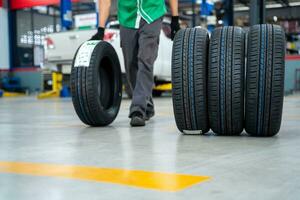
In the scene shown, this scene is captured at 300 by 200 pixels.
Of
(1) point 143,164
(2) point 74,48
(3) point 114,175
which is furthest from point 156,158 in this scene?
(2) point 74,48

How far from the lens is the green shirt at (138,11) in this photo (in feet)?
11.1

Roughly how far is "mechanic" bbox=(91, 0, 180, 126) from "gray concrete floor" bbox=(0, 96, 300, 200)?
224 millimetres

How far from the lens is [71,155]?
1975mm

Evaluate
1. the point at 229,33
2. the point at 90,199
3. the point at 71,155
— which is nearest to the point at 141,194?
the point at 90,199

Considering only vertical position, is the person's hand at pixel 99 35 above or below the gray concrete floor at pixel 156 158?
above

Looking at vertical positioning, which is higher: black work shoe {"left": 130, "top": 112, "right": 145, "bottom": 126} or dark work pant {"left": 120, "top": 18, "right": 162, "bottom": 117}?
dark work pant {"left": 120, "top": 18, "right": 162, "bottom": 117}

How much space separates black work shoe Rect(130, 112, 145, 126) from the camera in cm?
318

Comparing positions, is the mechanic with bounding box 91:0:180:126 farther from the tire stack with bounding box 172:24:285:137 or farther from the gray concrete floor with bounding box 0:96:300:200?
the tire stack with bounding box 172:24:285:137

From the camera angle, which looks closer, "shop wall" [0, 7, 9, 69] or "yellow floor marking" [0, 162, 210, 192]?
"yellow floor marking" [0, 162, 210, 192]

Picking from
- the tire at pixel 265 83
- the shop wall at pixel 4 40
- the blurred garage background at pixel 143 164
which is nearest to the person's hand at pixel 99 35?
the blurred garage background at pixel 143 164

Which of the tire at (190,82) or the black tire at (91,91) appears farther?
the black tire at (91,91)

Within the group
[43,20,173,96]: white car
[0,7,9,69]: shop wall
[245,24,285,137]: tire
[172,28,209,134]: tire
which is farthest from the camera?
[0,7,9,69]: shop wall

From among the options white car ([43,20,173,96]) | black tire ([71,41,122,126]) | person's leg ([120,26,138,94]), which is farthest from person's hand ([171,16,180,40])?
white car ([43,20,173,96])

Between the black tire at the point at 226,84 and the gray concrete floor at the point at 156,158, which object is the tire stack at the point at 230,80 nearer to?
the black tire at the point at 226,84
